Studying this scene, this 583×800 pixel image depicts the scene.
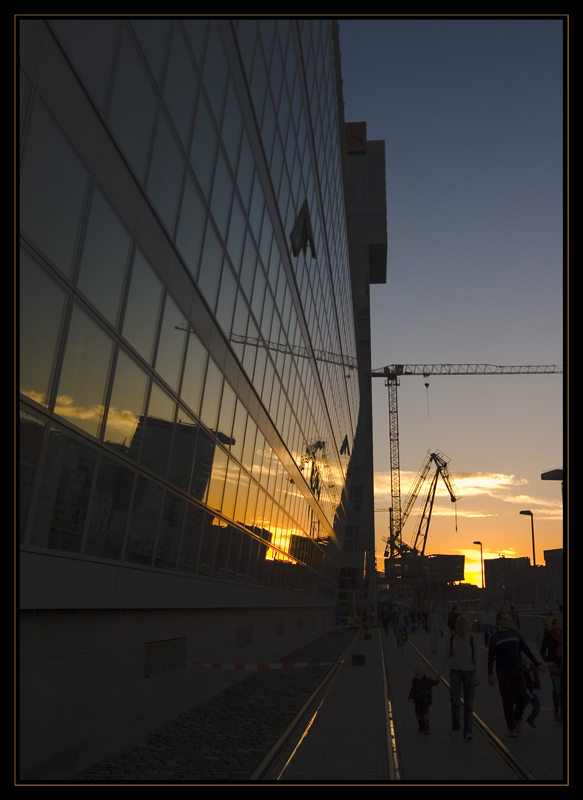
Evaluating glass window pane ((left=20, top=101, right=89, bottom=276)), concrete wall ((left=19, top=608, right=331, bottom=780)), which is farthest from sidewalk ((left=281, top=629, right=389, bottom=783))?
glass window pane ((left=20, top=101, right=89, bottom=276))

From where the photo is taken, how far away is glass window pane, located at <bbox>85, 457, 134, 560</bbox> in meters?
8.93

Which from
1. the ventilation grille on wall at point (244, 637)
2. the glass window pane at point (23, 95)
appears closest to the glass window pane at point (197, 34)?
the glass window pane at point (23, 95)

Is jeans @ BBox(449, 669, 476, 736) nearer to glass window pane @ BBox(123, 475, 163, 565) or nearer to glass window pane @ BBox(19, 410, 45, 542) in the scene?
glass window pane @ BBox(123, 475, 163, 565)

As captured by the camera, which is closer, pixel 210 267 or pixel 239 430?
pixel 210 267

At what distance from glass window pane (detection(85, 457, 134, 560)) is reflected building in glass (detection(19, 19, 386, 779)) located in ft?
0.11

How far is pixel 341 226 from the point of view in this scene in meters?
47.3

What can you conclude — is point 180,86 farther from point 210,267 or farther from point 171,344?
point 171,344

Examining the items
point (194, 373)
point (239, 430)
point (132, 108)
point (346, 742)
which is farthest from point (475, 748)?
point (132, 108)

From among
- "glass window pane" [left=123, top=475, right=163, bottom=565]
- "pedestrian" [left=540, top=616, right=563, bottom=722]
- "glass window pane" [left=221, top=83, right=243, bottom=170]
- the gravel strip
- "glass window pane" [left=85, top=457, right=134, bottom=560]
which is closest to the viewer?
the gravel strip

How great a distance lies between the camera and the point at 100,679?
364 inches

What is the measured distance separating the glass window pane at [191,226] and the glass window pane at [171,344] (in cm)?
105

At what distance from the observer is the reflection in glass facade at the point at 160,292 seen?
7.41m

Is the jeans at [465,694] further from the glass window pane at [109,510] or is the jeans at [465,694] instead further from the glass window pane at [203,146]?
the glass window pane at [203,146]

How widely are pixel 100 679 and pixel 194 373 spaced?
559cm
